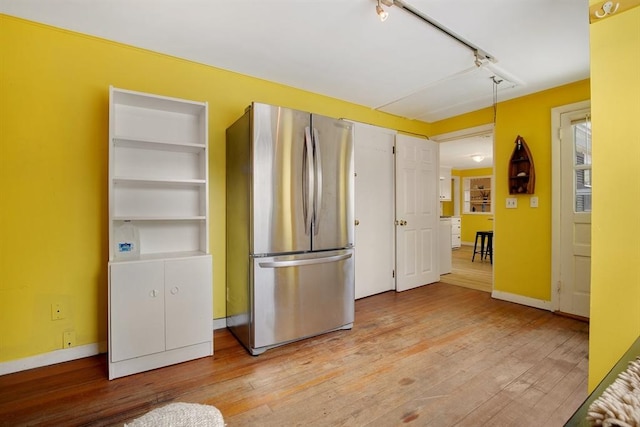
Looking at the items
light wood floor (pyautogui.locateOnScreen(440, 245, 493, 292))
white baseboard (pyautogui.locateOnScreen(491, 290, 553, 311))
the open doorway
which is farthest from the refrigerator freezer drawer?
the open doorway

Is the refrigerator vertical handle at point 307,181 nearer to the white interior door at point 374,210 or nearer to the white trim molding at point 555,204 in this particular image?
the white interior door at point 374,210

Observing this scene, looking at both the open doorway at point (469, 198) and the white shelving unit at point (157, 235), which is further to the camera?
the open doorway at point (469, 198)

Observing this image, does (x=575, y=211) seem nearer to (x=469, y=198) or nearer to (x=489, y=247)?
(x=489, y=247)

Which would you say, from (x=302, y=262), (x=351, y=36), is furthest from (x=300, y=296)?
(x=351, y=36)

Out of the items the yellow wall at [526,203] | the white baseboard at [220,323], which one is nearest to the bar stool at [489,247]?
the yellow wall at [526,203]

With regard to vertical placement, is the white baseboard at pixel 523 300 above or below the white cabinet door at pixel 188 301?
below

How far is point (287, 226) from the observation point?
2.29 metres

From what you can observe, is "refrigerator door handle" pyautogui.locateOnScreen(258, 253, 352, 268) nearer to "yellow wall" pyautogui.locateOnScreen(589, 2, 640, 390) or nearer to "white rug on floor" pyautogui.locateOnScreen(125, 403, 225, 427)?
"white rug on floor" pyautogui.locateOnScreen(125, 403, 225, 427)

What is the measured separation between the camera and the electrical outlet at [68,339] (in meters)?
2.07

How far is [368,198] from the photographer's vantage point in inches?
142

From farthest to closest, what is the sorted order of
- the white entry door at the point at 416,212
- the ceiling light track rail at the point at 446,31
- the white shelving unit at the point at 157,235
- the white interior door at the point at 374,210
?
1. the white entry door at the point at 416,212
2. the white interior door at the point at 374,210
3. the white shelving unit at the point at 157,235
4. the ceiling light track rail at the point at 446,31

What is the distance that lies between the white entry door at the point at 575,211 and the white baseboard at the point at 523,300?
127 millimetres

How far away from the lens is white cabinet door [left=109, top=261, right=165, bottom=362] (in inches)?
73.8

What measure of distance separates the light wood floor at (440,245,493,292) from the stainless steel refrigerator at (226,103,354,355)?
2.46m
